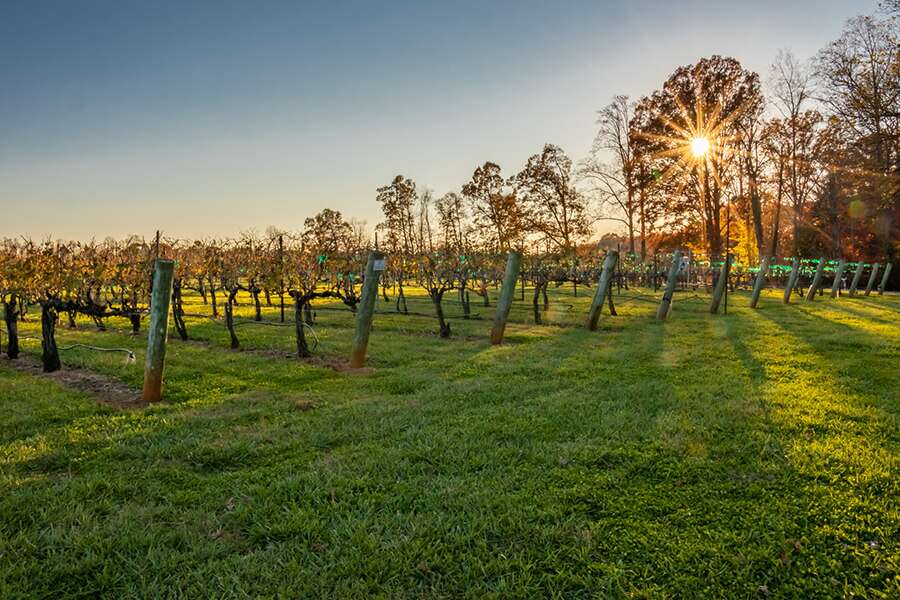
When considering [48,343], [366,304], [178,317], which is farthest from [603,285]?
[48,343]

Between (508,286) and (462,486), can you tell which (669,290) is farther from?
(462,486)

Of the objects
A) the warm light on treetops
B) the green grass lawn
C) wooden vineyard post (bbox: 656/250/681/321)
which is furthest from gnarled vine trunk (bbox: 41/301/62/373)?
the warm light on treetops

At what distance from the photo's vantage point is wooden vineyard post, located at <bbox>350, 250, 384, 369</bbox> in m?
7.83

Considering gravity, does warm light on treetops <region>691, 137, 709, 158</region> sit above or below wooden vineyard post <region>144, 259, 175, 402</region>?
above

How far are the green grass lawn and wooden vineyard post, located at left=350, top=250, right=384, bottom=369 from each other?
3.14 feet

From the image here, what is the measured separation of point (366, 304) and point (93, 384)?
413cm

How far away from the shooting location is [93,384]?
716 centimetres

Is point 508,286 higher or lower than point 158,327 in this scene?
higher

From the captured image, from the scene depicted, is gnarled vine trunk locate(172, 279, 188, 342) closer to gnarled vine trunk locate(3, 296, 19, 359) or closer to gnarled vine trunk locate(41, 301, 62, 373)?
gnarled vine trunk locate(3, 296, 19, 359)

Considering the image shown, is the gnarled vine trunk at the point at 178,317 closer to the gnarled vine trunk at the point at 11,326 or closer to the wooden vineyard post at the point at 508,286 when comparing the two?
the gnarled vine trunk at the point at 11,326

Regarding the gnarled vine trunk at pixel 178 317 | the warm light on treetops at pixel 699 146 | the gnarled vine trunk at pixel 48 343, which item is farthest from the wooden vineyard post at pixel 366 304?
the warm light on treetops at pixel 699 146

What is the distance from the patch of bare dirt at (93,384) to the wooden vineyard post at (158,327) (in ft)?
0.74

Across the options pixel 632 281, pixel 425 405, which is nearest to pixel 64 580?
pixel 425 405

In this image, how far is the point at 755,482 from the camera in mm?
3551
